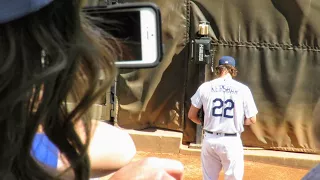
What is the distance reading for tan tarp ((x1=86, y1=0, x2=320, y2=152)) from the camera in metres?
8.54

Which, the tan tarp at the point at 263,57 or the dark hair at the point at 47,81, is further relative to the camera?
the tan tarp at the point at 263,57

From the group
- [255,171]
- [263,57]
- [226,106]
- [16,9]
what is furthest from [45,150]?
[263,57]

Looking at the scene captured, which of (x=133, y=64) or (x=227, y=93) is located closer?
(x=133, y=64)

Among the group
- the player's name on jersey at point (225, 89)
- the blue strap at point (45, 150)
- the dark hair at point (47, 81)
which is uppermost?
the dark hair at point (47, 81)

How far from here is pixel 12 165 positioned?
92 cm

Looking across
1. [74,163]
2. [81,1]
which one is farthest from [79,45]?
[74,163]

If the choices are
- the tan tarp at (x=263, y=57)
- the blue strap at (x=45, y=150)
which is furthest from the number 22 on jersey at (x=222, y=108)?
the blue strap at (x=45, y=150)

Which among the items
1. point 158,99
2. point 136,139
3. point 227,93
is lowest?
point 136,139

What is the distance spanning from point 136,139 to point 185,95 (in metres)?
1.07

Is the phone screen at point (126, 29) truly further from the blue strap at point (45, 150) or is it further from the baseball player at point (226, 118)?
the baseball player at point (226, 118)

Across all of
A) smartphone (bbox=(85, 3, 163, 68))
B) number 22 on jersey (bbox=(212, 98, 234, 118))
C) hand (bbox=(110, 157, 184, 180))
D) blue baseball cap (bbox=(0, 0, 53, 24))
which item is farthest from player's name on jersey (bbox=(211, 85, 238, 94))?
blue baseball cap (bbox=(0, 0, 53, 24))

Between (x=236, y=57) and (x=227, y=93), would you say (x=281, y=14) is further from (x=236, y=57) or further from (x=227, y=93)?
(x=227, y=93)

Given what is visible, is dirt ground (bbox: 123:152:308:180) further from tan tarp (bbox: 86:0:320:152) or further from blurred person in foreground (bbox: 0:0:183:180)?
blurred person in foreground (bbox: 0:0:183:180)

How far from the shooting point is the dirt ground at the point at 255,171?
24.5 ft
